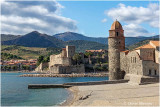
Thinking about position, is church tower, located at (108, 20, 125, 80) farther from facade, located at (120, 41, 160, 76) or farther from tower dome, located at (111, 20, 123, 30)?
facade, located at (120, 41, 160, 76)

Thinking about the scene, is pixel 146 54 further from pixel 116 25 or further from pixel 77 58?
pixel 77 58

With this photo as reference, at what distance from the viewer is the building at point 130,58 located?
89.2 ft

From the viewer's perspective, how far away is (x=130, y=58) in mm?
30312

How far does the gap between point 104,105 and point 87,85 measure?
12486 millimetres

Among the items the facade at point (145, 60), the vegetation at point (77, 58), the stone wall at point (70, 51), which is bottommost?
the facade at point (145, 60)

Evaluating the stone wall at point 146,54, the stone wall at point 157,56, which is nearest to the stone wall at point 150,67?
the stone wall at point 157,56

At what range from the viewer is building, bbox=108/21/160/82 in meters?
27.2

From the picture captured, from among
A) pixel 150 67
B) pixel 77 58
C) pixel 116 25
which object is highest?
pixel 116 25

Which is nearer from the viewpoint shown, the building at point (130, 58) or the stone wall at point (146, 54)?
the building at point (130, 58)

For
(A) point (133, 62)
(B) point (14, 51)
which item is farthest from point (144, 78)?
(B) point (14, 51)

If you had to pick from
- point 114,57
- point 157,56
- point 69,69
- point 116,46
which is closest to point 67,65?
point 69,69

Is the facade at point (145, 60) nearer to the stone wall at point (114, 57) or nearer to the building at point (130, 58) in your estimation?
the building at point (130, 58)

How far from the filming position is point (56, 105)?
18578 mm

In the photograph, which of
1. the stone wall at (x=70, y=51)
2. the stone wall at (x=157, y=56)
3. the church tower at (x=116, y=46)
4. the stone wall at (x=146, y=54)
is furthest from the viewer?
the stone wall at (x=70, y=51)
